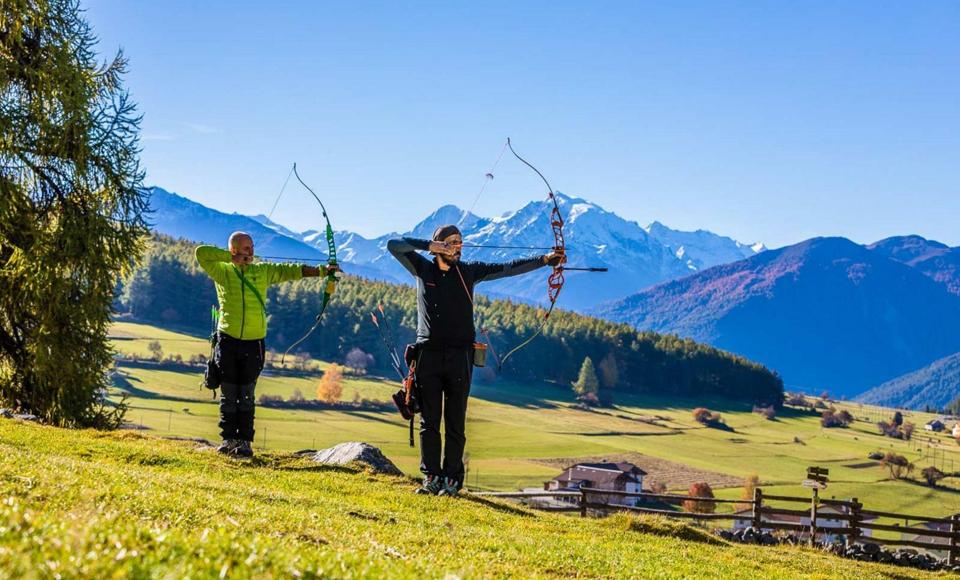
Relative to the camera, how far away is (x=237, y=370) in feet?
47.8

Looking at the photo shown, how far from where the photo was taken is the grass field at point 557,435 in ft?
315

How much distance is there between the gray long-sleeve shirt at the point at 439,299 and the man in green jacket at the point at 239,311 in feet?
6.00

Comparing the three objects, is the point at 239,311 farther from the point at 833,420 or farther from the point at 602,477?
the point at 833,420

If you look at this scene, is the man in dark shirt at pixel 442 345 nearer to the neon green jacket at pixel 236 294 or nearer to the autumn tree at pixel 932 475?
the neon green jacket at pixel 236 294

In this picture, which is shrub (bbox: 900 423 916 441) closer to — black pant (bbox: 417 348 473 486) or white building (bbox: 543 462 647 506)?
white building (bbox: 543 462 647 506)

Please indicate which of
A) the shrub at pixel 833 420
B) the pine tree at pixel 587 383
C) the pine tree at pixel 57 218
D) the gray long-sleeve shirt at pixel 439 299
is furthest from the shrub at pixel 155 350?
the shrub at pixel 833 420

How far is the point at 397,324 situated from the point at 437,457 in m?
148

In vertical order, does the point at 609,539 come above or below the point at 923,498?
above

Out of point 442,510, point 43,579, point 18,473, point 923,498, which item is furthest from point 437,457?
point 923,498

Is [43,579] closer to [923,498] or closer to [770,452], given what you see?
[923,498]

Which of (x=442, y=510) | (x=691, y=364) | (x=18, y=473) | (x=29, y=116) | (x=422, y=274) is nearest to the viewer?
(x=18, y=473)

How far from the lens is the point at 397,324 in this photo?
160m

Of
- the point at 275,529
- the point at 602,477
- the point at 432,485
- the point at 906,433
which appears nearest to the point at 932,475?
the point at 602,477

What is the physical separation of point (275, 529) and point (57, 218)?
56.0 ft
